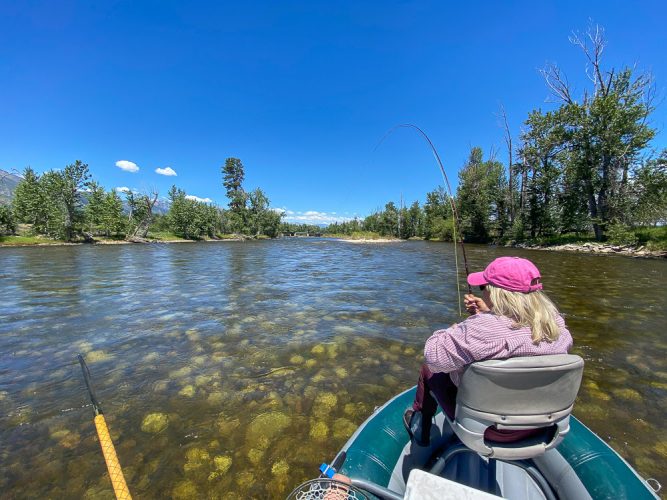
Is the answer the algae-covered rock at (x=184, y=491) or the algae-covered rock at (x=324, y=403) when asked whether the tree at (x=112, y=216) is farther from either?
the algae-covered rock at (x=184, y=491)

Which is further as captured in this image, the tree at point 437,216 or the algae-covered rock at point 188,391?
the tree at point 437,216

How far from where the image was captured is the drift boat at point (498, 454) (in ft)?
5.47

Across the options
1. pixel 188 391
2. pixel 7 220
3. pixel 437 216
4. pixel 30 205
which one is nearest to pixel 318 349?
pixel 188 391

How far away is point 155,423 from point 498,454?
3.95 meters

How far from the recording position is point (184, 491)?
2.82 meters

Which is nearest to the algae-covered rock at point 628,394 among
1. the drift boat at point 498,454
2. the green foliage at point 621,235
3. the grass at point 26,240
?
the drift boat at point 498,454

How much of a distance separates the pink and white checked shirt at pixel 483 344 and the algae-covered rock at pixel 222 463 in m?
2.58

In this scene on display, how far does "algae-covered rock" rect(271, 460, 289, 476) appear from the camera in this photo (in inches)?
119

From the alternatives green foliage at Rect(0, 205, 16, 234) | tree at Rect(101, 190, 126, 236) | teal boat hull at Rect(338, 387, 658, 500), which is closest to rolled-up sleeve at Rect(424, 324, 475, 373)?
teal boat hull at Rect(338, 387, 658, 500)

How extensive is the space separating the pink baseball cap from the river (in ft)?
8.70

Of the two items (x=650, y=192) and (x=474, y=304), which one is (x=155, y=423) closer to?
(x=474, y=304)

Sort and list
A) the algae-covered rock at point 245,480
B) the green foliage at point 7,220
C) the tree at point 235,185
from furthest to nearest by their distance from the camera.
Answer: the tree at point 235,185, the green foliage at point 7,220, the algae-covered rock at point 245,480

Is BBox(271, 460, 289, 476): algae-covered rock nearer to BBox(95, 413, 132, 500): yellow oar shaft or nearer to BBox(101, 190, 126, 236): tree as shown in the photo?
BBox(95, 413, 132, 500): yellow oar shaft

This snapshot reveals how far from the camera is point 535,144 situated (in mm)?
40531
